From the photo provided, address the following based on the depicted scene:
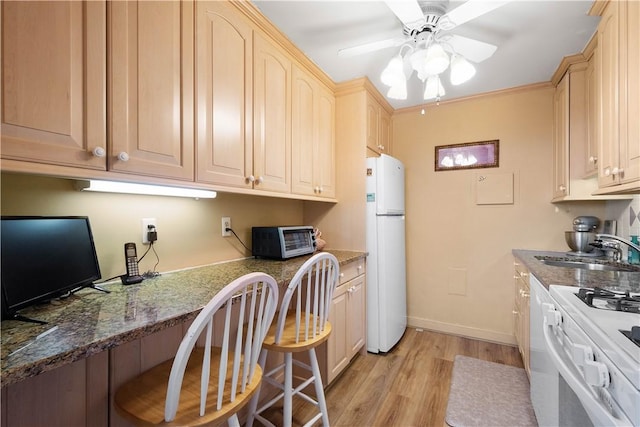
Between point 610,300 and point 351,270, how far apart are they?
4.56 feet

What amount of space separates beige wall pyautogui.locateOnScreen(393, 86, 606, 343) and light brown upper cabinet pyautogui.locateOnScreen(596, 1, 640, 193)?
41.4 inches

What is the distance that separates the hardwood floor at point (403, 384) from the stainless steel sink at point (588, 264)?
90 cm

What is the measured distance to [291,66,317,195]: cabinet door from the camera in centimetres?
198

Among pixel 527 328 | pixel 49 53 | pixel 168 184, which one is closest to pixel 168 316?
pixel 168 184

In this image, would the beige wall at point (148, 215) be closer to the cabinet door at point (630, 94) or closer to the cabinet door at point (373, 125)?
the cabinet door at point (373, 125)

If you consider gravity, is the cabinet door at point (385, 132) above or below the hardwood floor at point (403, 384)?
above

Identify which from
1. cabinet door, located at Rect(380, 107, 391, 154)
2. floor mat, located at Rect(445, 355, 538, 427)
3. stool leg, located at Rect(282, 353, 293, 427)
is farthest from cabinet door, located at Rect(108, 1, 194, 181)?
floor mat, located at Rect(445, 355, 538, 427)

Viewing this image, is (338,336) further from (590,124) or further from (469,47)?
(590,124)

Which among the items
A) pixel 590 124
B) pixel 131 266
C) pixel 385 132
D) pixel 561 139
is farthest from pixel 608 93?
pixel 131 266

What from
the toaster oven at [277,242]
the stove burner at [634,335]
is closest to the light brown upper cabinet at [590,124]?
the stove burner at [634,335]

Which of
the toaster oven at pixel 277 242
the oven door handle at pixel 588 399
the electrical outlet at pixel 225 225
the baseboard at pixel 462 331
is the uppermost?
the electrical outlet at pixel 225 225

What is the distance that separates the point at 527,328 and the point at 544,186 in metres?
1.36

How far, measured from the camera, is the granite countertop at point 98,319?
2.05 ft

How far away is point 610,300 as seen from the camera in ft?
3.46
